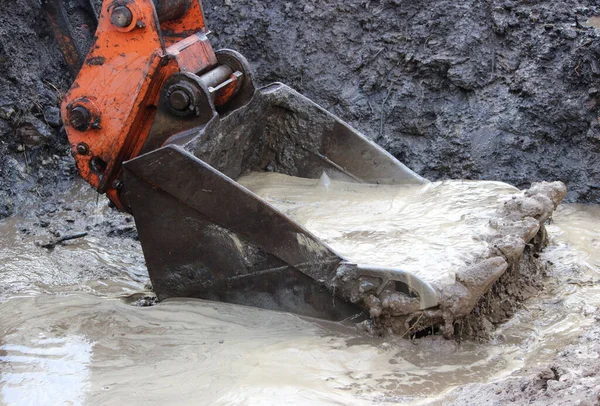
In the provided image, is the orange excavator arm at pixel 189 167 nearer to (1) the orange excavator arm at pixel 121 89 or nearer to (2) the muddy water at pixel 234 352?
(1) the orange excavator arm at pixel 121 89

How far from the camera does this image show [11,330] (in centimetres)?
367

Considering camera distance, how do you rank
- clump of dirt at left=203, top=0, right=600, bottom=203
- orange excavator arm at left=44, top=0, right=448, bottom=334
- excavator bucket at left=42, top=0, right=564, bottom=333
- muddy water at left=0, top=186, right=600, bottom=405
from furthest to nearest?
clump of dirt at left=203, top=0, right=600, bottom=203, orange excavator arm at left=44, top=0, right=448, bottom=334, excavator bucket at left=42, top=0, right=564, bottom=333, muddy water at left=0, top=186, right=600, bottom=405

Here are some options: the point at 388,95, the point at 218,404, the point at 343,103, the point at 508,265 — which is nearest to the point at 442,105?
the point at 388,95

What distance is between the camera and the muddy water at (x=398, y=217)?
143 inches

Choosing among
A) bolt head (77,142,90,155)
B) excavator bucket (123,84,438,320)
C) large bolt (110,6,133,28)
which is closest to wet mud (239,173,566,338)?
excavator bucket (123,84,438,320)

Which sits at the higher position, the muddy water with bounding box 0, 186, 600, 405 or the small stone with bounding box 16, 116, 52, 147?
the small stone with bounding box 16, 116, 52, 147

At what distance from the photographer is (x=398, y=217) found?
4195 millimetres

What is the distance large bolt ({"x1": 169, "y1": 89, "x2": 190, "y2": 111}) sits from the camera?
155 inches

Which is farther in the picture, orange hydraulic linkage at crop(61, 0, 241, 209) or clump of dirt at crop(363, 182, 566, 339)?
orange hydraulic linkage at crop(61, 0, 241, 209)

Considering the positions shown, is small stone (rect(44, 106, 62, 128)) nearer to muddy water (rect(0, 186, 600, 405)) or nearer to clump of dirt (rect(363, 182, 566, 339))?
muddy water (rect(0, 186, 600, 405))

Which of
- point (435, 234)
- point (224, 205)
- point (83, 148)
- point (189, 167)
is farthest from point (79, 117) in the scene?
point (435, 234)

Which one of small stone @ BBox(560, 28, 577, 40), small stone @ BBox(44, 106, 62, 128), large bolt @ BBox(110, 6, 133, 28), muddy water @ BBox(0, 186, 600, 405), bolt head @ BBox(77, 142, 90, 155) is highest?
large bolt @ BBox(110, 6, 133, 28)

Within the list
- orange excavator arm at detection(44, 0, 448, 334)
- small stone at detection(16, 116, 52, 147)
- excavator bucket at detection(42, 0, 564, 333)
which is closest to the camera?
excavator bucket at detection(42, 0, 564, 333)

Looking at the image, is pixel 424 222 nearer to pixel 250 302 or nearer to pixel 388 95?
pixel 250 302
